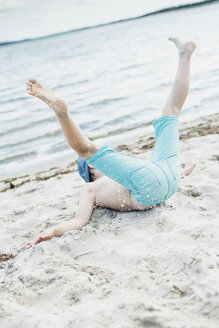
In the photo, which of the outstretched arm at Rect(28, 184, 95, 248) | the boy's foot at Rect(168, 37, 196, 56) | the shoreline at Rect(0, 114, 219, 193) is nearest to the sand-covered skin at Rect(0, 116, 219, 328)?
the outstretched arm at Rect(28, 184, 95, 248)

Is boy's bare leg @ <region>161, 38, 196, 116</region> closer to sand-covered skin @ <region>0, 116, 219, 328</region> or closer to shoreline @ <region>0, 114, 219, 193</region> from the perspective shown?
sand-covered skin @ <region>0, 116, 219, 328</region>

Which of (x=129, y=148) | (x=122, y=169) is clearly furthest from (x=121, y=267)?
(x=129, y=148)

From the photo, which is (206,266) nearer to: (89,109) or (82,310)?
(82,310)

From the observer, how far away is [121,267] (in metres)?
2.49

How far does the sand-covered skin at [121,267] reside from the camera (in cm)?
195

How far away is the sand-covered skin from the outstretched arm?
0.09 meters

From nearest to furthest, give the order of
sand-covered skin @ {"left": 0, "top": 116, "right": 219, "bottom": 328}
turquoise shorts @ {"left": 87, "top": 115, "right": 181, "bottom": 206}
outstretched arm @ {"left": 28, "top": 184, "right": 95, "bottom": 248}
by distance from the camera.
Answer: sand-covered skin @ {"left": 0, "top": 116, "right": 219, "bottom": 328}, turquoise shorts @ {"left": 87, "top": 115, "right": 181, "bottom": 206}, outstretched arm @ {"left": 28, "top": 184, "right": 95, "bottom": 248}

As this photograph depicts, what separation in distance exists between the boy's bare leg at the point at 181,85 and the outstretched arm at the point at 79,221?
115 cm

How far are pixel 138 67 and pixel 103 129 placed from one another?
→ 9.69m

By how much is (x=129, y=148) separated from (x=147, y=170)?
3.30 m

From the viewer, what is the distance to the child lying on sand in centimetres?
287

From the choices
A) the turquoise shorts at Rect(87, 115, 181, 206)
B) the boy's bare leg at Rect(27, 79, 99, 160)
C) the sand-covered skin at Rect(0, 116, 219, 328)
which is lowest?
the sand-covered skin at Rect(0, 116, 219, 328)

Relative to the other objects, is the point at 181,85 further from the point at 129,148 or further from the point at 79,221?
the point at 129,148

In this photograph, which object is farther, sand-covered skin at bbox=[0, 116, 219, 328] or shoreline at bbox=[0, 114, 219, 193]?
shoreline at bbox=[0, 114, 219, 193]
